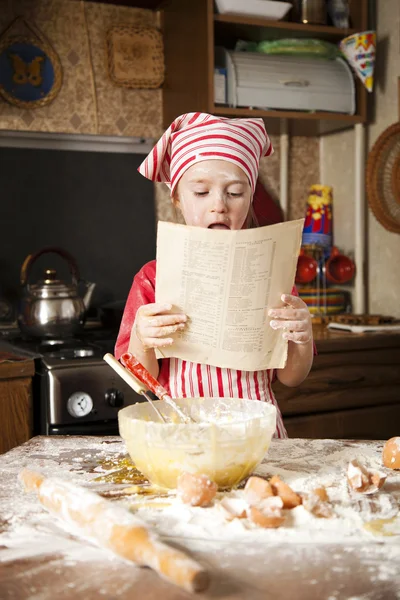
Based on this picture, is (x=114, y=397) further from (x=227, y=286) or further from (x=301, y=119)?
(x=301, y=119)

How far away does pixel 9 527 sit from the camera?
776mm

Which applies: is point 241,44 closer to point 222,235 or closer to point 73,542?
point 222,235

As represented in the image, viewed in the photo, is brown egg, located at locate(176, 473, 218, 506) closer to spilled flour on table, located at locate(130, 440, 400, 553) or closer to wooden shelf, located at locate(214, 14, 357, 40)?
spilled flour on table, located at locate(130, 440, 400, 553)

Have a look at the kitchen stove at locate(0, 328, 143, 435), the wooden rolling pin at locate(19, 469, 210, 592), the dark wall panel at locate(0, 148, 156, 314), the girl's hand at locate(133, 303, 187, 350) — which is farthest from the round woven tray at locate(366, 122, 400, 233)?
the wooden rolling pin at locate(19, 469, 210, 592)

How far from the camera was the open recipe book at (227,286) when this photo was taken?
109cm

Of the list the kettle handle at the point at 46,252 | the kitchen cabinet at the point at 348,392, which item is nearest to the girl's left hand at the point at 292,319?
the kitchen cabinet at the point at 348,392

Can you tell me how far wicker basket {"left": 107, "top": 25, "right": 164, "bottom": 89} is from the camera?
2.59 metres

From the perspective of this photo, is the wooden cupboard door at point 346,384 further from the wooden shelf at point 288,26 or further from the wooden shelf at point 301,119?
the wooden shelf at point 288,26

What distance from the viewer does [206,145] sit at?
126cm

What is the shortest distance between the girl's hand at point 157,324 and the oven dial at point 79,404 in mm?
814

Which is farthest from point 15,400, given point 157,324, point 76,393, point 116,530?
point 116,530

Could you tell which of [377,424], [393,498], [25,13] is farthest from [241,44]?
[393,498]

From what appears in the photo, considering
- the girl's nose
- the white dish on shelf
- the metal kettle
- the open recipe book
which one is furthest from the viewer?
the white dish on shelf

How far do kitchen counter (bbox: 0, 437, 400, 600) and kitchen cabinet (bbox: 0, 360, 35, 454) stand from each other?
3.33 feet
